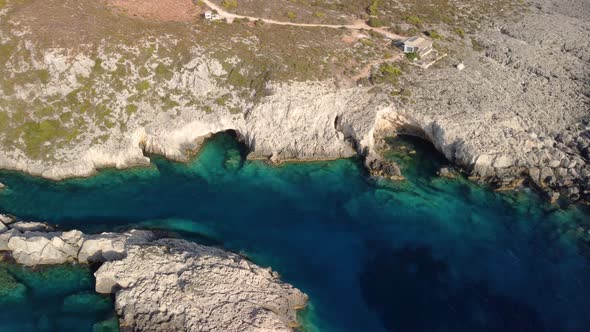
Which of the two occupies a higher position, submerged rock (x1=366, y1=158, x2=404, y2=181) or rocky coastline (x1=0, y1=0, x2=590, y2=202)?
rocky coastline (x1=0, y1=0, x2=590, y2=202)

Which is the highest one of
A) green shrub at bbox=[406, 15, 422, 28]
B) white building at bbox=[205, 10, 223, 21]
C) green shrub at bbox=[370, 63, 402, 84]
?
green shrub at bbox=[406, 15, 422, 28]

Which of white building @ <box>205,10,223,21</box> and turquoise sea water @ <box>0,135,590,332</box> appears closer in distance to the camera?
turquoise sea water @ <box>0,135,590,332</box>

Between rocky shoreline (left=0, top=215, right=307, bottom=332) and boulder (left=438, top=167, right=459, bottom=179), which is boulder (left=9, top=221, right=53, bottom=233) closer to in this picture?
rocky shoreline (left=0, top=215, right=307, bottom=332)

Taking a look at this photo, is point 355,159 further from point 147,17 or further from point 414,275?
point 147,17

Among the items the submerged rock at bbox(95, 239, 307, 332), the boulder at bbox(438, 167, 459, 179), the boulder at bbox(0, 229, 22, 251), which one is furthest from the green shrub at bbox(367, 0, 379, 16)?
the boulder at bbox(0, 229, 22, 251)

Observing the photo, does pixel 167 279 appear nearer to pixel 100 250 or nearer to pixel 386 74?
pixel 100 250

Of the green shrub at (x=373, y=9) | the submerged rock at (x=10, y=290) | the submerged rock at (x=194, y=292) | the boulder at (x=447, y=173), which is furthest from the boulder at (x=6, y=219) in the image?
the green shrub at (x=373, y=9)

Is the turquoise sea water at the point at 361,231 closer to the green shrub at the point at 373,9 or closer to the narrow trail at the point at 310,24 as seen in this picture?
the narrow trail at the point at 310,24
